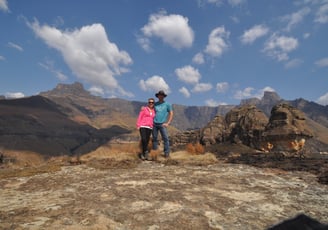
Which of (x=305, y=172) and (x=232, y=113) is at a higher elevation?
(x=232, y=113)

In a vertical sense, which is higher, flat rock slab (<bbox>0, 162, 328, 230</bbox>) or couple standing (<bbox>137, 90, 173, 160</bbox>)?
couple standing (<bbox>137, 90, 173, 160</bbox>)

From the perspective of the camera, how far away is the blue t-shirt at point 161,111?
35.9 feet

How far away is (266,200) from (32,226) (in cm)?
392

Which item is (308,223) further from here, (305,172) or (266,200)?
(305,172)

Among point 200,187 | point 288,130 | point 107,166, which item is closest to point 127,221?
point 200,187

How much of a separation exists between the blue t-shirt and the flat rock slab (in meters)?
3.64

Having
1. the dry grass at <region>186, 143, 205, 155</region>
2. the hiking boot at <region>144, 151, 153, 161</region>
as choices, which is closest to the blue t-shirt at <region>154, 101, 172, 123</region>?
the hiking boot at <region>144, 151, 153, 161</region>

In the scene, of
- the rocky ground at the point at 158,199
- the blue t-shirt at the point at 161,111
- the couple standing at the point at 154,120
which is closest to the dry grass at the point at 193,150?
the couple standing at the point at 154,120

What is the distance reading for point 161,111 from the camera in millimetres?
10938

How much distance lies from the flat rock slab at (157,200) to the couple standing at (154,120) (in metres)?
3.19

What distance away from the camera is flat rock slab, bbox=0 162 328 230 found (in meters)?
3.78

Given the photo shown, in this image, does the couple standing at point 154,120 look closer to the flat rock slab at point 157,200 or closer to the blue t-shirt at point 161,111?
the blue t-shirt at point 161,111

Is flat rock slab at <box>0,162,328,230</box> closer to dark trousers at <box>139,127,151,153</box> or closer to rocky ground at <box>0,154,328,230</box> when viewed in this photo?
rocky ground at <box>0,154,328,230</box>

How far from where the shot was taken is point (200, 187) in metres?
5.91
